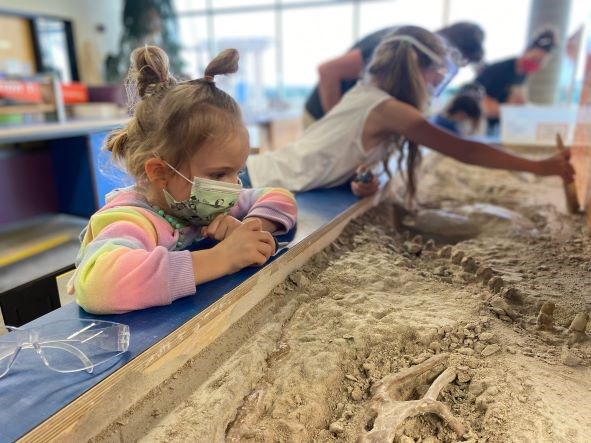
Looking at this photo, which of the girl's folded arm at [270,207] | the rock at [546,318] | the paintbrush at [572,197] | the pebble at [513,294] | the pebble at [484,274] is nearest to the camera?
the rock at [546,318]

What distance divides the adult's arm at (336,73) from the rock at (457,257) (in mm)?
1158

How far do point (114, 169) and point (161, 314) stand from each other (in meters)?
0.44

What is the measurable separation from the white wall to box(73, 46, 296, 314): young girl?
20.9ft

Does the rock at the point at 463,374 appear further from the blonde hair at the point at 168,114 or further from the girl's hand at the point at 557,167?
the girl's hand at the point at 557,167

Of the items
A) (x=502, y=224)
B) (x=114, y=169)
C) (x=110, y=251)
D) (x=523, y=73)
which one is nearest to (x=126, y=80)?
(x=114, y=169)

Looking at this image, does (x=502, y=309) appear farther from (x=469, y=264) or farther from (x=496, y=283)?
(x=469, y=264)

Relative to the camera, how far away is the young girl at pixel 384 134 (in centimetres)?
168

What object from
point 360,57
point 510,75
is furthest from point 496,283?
point 510,75

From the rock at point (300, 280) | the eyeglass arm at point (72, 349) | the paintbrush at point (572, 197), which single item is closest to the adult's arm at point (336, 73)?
the paintbrush at point (572, 197)

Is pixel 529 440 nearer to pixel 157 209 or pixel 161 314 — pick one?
pixel 161 314

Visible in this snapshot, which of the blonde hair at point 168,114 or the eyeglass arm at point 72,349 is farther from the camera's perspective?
the blonde hair at point 168,114

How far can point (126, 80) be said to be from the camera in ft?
3.42

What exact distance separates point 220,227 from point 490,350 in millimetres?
638

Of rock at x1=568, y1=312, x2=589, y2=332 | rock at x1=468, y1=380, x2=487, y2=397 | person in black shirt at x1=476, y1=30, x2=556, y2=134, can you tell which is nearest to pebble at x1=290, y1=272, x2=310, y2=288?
rock at x1=468, y1=380, x2=487, y2=397
